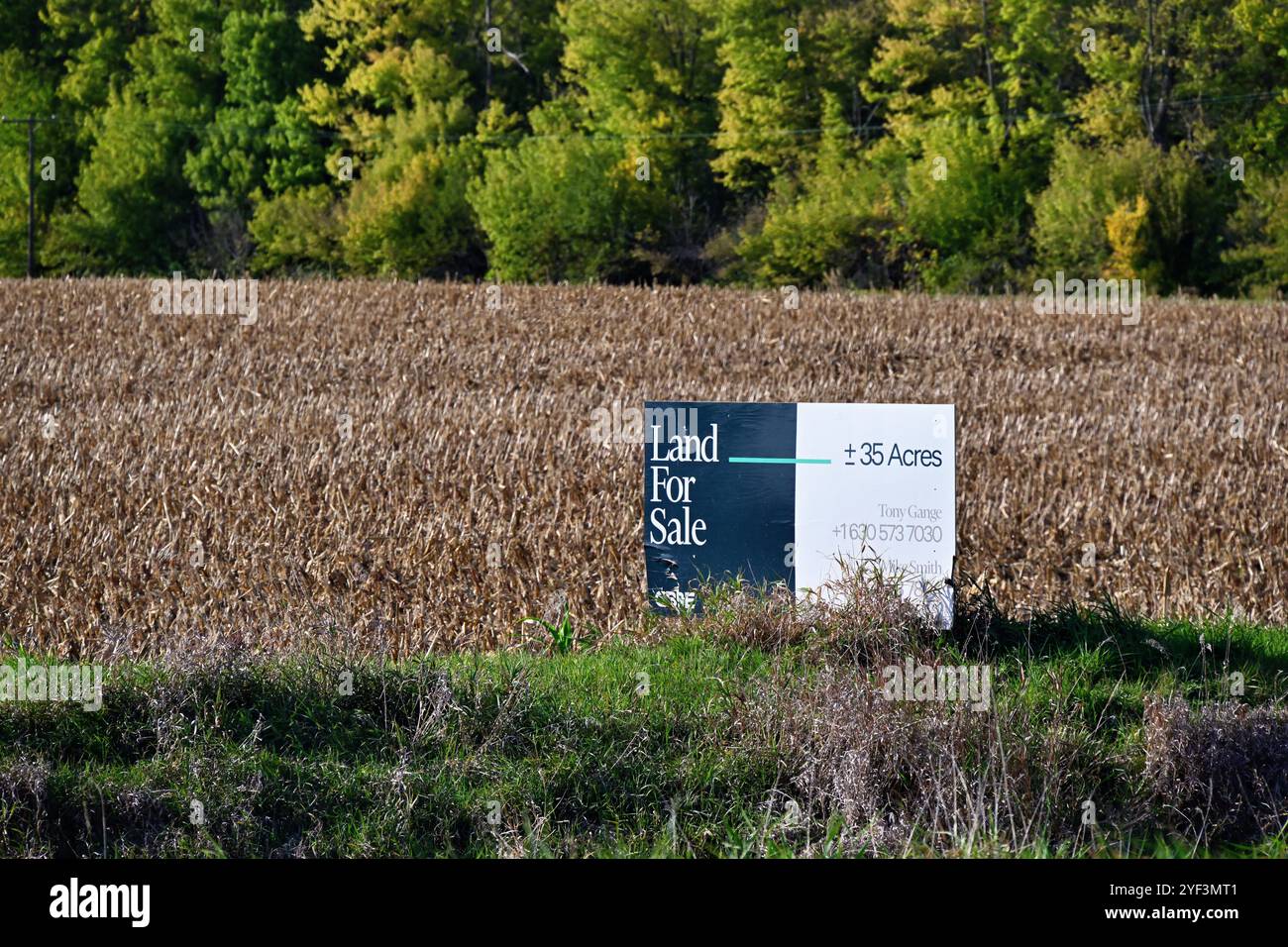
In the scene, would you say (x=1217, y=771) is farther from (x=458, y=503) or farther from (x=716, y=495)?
(x=458, y=503)

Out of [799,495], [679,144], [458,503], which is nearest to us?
[799,495]

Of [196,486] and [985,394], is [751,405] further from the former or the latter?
[985,394]

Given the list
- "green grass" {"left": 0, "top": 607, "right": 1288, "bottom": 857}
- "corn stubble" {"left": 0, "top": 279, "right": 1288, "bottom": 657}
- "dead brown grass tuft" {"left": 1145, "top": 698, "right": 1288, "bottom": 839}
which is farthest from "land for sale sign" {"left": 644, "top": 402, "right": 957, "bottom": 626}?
"dead brown grass tuft" {"left": 1145, "top": 698, "right": 1288, "bottom": 839}

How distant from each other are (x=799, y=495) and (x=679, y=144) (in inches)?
1931

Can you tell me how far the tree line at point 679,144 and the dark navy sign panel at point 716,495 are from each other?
119 feet

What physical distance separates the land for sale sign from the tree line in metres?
36.4

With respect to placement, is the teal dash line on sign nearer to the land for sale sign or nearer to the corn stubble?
the land for sale sign

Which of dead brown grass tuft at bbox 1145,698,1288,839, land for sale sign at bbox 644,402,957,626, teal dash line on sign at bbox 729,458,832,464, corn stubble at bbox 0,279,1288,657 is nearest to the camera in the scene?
dead brown grass tuft at bbox 1145,698,1288,839

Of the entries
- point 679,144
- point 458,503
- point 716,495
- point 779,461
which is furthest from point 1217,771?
point 679,144

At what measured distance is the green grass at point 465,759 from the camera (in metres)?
4.58

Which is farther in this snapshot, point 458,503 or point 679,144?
point 679,144

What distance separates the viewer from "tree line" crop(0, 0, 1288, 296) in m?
46.7

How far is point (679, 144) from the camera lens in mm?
53812

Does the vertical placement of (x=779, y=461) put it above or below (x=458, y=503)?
above
